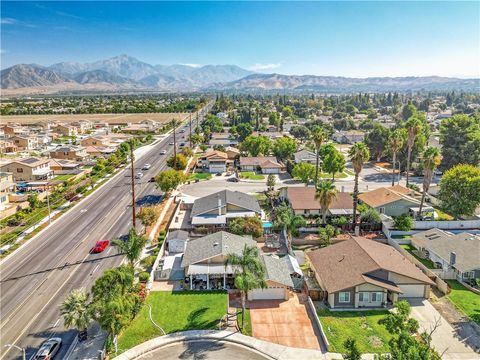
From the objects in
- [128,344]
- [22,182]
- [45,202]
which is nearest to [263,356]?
[128,344]

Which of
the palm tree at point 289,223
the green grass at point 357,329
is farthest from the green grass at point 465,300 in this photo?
the palm tree at point 289,223

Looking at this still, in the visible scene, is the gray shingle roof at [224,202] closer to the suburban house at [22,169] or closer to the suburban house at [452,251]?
the suburban house at [452,251]

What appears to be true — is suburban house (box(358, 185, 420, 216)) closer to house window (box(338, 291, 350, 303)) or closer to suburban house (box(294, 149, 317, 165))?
house window (box(338, 291, 350, 303))

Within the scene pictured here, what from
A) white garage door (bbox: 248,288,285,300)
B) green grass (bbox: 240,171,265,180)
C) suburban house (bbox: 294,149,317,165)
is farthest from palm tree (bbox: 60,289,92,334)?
suburban house (bbox: 294,149,317,165)

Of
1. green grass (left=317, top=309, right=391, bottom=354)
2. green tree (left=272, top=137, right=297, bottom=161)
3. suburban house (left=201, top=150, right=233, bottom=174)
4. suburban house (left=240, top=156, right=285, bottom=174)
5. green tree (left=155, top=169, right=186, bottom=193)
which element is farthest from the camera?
green tree (left=272, top=137, right=297, bottom=161)

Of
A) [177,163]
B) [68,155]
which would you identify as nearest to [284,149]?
[177,163]

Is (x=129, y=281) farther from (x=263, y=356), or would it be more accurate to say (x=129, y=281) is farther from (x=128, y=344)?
(x=263, y=356)

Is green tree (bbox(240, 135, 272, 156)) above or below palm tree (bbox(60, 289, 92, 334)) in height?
above
